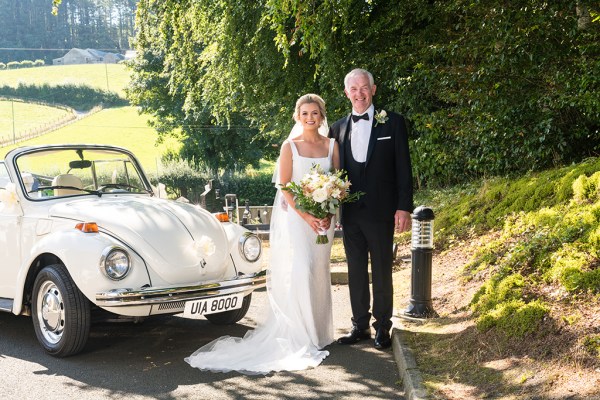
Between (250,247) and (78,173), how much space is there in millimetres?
2159

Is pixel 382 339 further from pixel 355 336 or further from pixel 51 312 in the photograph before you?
pixel 51 312

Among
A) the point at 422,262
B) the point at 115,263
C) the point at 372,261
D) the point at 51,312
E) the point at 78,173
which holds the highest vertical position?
the point at 78,173

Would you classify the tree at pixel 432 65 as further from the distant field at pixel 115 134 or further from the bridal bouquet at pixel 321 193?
the distant field at pixel 115 134

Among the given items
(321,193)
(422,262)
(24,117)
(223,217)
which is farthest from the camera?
(24,117)

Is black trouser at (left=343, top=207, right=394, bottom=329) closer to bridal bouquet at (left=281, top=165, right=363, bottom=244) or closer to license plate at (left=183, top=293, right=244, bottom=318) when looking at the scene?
bridal bouquet at (left=281, top=165, right=363, bottom=244)

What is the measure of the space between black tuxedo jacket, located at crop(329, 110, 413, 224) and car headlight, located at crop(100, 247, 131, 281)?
2088mm

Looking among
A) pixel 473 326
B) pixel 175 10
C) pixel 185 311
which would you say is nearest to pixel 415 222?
pixel 473 326

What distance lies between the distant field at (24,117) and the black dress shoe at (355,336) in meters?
75.1

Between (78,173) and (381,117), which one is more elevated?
(381,117)

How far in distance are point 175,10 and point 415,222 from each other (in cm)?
991

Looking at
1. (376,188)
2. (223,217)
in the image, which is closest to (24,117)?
(223,217)

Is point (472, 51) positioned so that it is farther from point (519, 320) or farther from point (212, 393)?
point (212, 393)

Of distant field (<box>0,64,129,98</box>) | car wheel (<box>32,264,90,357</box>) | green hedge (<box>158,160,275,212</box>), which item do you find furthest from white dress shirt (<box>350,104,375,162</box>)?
distant field (<box>0,64,129,98</box>)

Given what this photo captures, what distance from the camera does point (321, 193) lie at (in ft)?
19.7
